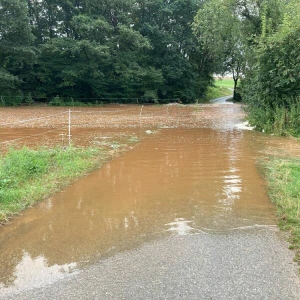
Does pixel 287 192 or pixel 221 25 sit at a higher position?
pixel 221 25

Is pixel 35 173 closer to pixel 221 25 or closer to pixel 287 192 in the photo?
pixel 287 192

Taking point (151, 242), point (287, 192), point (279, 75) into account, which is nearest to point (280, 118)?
point (279, 75)

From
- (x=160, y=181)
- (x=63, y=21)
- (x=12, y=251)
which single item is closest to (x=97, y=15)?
(x=63, y=21)

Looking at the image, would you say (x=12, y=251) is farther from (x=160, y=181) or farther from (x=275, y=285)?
(x=160, y=181)

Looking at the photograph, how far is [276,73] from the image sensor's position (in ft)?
46.3

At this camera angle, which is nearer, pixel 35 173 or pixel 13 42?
pixel 35 173

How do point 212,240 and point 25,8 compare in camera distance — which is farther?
point 25,8

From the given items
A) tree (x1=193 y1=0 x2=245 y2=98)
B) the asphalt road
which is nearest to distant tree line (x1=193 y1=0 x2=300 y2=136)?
tree (x1=193 y1=0 x2=245 y2=98)

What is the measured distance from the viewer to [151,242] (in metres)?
4.19

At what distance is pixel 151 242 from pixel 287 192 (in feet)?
9.59

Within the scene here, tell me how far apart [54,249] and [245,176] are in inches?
185

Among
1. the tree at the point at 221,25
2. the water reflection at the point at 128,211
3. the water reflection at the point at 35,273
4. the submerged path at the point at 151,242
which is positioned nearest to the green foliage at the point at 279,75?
the tree at the point at 221,25

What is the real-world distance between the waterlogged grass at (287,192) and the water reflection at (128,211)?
22 cm

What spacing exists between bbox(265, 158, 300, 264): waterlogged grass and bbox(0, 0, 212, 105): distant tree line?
85.9 ft
